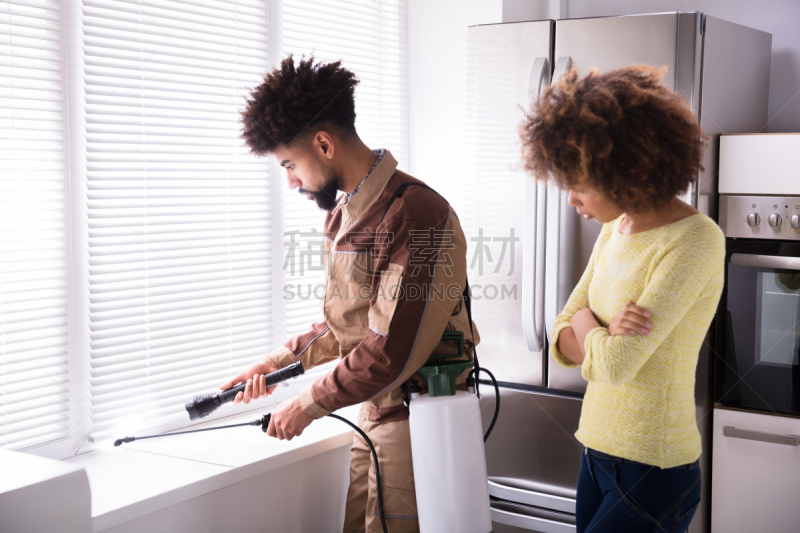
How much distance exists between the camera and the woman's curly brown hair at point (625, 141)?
3.19 feet

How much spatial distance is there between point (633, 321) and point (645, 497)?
29cm

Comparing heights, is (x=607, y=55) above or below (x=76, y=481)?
above

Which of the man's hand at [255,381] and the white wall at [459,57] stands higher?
the white wall at [459,57]

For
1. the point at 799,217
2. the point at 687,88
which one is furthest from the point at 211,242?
the point at 799,217

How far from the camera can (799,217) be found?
1.57 meters

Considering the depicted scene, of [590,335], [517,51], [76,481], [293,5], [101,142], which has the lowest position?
[76,481]

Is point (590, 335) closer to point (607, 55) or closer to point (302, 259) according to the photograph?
Answer: point (607, 55)

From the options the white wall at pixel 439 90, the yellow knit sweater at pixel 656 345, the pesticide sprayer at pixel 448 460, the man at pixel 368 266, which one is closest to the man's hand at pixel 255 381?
the man at pixel 368 266

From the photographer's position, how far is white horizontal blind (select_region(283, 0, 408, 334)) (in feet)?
6.69

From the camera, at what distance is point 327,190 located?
139cm

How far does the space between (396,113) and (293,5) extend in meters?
0.55

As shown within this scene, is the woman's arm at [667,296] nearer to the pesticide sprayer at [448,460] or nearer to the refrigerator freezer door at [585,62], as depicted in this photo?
the pesticide sprayer at [448,460]

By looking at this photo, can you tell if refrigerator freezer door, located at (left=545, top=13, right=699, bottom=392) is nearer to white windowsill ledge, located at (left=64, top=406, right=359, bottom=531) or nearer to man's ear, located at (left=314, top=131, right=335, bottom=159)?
man's ear, located at (left=314, top=131, right=335, bottom=159)

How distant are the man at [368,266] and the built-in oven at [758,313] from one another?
791mm
